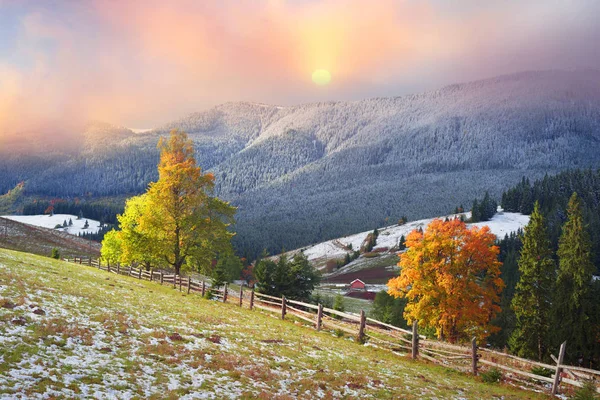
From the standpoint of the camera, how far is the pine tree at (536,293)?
53.1 m

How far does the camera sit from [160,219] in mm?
43000

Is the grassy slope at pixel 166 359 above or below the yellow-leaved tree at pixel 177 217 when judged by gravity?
below

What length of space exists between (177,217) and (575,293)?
53498 millimetres

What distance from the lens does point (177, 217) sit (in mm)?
43531

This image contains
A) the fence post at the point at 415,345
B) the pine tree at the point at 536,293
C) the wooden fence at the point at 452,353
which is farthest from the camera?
the pine tree at the point at 536,293

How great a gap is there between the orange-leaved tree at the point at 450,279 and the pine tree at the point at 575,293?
16.0 metres

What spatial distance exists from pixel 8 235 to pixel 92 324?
382 ft

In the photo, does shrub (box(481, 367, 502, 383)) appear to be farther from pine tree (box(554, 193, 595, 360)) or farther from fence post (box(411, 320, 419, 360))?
pine tree (box(554, 193, 595, 360))

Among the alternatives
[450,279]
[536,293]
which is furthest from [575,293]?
[450,279]

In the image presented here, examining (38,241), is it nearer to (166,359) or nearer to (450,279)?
(450,279)

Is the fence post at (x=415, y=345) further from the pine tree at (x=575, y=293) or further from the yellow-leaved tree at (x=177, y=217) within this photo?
the pine tree at (x=575, y=293)

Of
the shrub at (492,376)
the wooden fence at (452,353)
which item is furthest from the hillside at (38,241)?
the shrub at (492,376)

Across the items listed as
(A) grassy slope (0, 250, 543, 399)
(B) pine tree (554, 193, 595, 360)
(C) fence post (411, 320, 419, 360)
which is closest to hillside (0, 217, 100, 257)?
(A) grassy slope (0, 250, 543, 399)

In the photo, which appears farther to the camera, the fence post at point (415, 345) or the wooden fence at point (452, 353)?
the fence post at point (415, 345)
